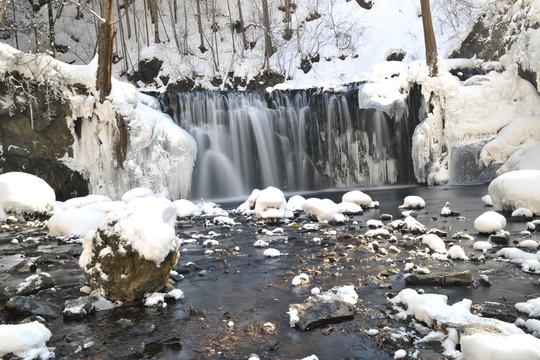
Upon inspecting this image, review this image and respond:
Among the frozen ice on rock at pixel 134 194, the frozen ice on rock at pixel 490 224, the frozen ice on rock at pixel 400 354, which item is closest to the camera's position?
the frozen ice on rock at pixel 400 354

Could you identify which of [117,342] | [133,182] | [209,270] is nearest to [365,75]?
[133,182]

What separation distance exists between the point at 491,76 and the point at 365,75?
5.03m

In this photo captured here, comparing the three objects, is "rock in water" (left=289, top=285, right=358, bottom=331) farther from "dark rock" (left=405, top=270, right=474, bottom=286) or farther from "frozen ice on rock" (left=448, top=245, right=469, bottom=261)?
"frozen ice on rock" (left=448, top=245, right=469, bottom=261)

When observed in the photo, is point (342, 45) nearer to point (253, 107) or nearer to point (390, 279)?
point (253, 107)

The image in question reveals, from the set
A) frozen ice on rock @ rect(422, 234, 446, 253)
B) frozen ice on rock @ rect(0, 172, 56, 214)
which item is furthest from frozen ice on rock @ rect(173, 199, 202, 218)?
frozen ice on rock @ rect(422, 234, 446, 253)

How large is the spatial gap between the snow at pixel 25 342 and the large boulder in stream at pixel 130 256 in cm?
71

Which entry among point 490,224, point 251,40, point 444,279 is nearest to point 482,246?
point 490,224

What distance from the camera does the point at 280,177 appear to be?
14.0 m

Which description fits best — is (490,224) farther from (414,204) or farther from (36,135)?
(36,135)

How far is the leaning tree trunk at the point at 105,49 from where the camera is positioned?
394 inches

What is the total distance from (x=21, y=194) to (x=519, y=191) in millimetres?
9995

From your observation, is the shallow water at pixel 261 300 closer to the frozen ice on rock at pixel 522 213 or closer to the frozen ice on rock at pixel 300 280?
the frozen ice on rock at pixel 300 280

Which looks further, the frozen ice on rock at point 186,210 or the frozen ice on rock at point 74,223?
the frozen ice on rock at point 186,210

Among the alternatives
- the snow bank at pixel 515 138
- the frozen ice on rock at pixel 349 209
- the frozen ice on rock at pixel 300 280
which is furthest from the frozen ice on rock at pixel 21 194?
the snow bank at pixel 515 138
